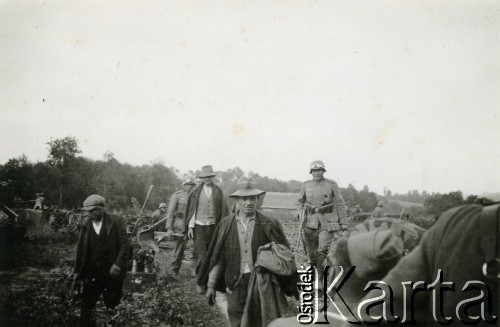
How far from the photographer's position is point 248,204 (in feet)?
14.9

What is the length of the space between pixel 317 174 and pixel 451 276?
217 inches

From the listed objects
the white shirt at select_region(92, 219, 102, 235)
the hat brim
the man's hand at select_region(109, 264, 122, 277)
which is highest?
the hat brim

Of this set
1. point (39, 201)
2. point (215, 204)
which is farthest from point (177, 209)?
point (39, 201)

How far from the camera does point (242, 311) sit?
4.23 metres

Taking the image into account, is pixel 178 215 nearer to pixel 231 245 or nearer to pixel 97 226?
pixel 97 226

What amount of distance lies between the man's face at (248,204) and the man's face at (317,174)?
92.1 inches

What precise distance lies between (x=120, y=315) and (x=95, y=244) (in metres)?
0.95

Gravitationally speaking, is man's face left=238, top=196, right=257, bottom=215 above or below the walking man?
above

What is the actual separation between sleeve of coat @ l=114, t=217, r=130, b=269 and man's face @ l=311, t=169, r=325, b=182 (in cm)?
309

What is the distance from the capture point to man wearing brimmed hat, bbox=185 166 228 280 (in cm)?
678

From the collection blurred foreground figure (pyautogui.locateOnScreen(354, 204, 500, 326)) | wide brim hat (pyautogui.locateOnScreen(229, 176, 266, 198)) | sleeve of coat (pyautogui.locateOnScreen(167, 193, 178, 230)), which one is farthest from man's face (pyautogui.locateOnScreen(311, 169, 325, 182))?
blurred foreground figure (pyautogui.locateOnScreen(354, 204, 500, 326))

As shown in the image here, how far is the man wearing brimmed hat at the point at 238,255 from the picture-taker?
424cm

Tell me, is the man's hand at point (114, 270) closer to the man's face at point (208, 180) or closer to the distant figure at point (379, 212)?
the man's face at point (208, 180)

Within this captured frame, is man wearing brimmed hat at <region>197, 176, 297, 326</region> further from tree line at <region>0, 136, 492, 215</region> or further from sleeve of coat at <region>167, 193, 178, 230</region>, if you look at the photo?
sleeve of coat at <region>167, 193, 178, 230</region>
